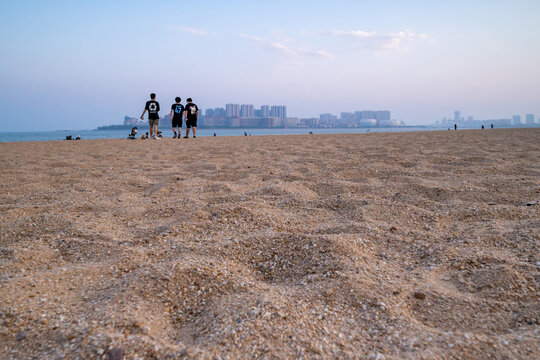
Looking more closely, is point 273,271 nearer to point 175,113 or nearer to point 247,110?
point 175,113

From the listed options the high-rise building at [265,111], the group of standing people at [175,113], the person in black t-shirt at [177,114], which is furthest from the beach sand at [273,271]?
the high-rise building at [265,111]

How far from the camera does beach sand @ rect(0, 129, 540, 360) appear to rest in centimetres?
108

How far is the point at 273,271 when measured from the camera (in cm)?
158

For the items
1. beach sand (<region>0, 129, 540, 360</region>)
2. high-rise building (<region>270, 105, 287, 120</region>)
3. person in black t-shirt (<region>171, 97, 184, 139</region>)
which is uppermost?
high-rise building (<region>270, 105, 287, 120</region>)

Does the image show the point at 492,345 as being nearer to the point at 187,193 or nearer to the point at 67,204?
the point at 187,193

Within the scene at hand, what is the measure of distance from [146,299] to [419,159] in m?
4.16

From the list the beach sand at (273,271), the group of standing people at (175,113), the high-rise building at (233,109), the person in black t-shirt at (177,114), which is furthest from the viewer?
the high-rise building at (233,109)

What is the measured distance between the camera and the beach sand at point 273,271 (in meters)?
1.08

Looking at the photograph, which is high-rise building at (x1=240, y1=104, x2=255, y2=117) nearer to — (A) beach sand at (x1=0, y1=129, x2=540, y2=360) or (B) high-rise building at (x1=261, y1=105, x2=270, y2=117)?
(B) high-rise building at (x1=261, y1=105, x2=270, y2=117)

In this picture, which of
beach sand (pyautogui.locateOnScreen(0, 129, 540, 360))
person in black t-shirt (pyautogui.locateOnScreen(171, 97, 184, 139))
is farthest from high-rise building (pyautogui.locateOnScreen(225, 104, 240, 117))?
beach sand (pyautogui.locateOnScreen(0, 129, 540, 360))

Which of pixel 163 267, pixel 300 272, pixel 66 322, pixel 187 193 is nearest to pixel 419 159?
pixel 187 193

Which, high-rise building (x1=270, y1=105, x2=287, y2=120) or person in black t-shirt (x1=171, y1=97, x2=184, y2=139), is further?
high-rise building (x1=270, y1=105, x2=287, y2=120)

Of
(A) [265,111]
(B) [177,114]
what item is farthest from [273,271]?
(A) [265,111]

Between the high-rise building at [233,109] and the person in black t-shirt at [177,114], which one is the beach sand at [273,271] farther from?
the high-rise building at [233,109]
